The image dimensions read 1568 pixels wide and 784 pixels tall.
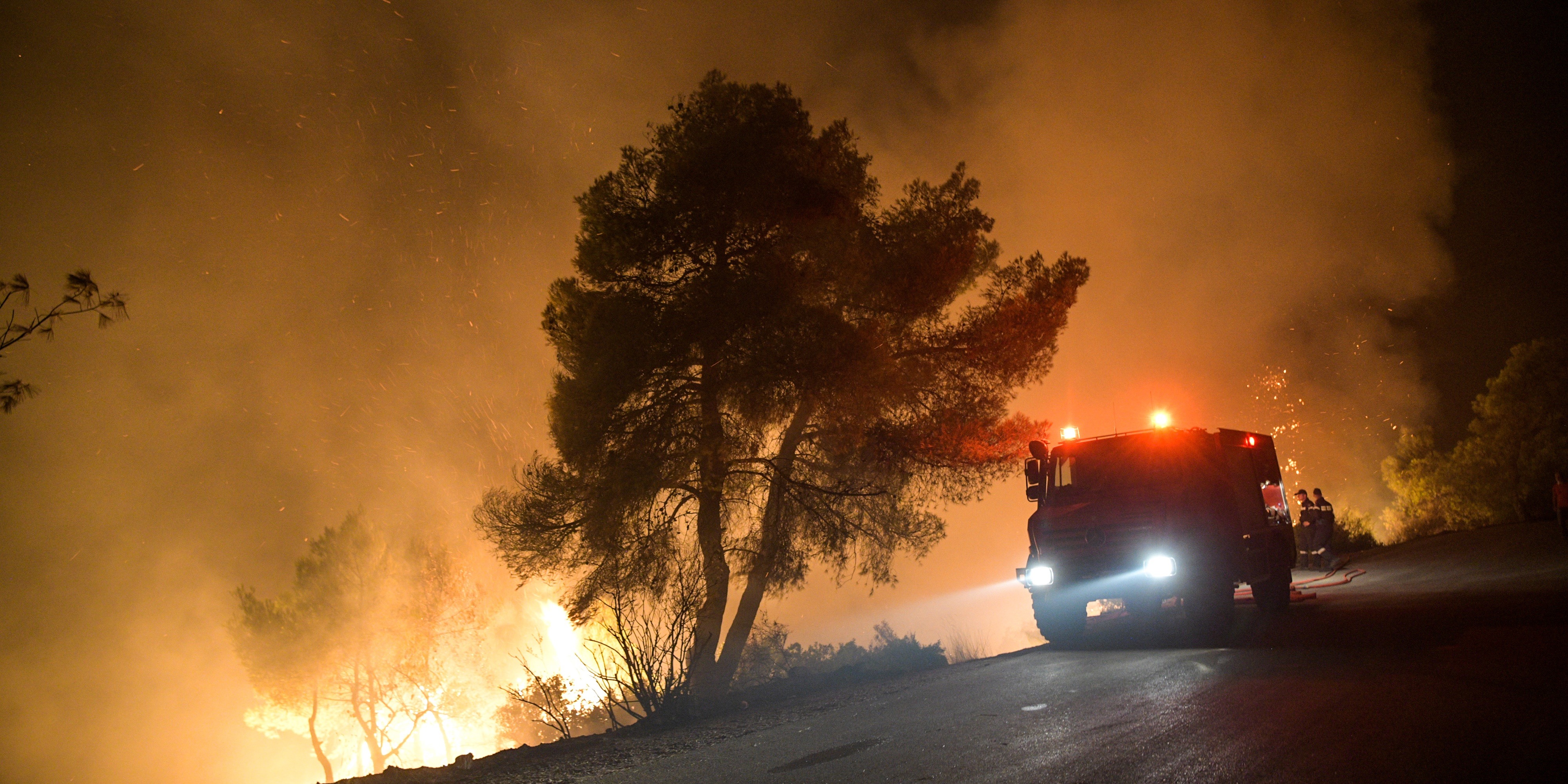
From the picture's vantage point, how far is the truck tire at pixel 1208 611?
8.31m

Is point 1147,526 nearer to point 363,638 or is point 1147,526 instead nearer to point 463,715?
point 363,638

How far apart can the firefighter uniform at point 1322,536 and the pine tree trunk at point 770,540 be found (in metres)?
14.8

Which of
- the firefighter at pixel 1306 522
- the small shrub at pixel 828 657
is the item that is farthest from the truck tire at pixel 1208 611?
the firefighter at pixel 1306 522

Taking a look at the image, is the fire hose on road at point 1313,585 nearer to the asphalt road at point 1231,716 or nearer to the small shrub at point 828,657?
the asphalt road at point 1231,716

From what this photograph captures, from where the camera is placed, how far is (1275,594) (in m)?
10.7

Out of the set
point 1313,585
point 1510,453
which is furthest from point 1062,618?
point 1510,453

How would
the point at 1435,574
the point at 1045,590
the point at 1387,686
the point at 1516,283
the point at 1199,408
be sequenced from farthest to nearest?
the point at 1199,408
the point at 1516,283
the point at 1435,574
the point at 1045,590
the point at 1387,686

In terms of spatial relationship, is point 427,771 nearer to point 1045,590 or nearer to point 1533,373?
point 1045,590

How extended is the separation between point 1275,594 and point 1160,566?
13.0ft

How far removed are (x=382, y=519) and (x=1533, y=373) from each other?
45.7 m

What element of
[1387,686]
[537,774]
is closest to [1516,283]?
[1387,686]

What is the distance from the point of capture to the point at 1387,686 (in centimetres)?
495

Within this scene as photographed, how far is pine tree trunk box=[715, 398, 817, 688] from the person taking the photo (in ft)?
39.4

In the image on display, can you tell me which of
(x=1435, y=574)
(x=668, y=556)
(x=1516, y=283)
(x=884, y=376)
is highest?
(x=1516, y=283)
